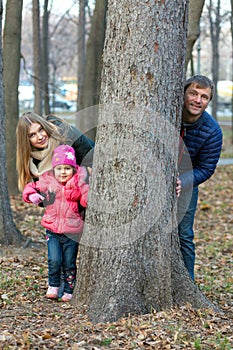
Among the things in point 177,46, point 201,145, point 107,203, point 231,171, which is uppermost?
point 177,46

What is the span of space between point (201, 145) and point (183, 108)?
1.24ft

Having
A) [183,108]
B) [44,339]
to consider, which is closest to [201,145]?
[183,108]

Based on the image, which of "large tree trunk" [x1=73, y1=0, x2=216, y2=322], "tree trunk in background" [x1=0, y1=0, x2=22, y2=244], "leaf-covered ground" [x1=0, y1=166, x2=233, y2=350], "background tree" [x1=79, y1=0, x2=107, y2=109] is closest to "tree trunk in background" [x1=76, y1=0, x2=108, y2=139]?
"background tree" [x1=79, y1=0, x2=107, y2=109]

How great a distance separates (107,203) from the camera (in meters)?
4.90

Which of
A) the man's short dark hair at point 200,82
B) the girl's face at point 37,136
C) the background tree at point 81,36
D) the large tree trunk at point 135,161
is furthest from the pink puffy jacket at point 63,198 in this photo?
the background tree at point 81,36

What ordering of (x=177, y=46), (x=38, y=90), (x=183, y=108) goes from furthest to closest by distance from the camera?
(x=38, y=90)
(x=183, y=108)
(x=177, y=46)

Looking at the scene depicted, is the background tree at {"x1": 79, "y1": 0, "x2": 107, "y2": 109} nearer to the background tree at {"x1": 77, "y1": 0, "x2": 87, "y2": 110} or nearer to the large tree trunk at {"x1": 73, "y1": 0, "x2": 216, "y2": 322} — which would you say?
the background tree at {"x1": 77, "y1": 0, "x2": 87, "y2": 110}

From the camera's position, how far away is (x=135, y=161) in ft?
15.8

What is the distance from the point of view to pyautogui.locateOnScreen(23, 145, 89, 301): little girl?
5.36 m

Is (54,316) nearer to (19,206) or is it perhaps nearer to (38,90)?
(19,206)

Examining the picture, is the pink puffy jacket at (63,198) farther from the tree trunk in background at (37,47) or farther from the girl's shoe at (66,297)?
the tree trunk in background at (37,47)

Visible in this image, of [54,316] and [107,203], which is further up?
[107,203]

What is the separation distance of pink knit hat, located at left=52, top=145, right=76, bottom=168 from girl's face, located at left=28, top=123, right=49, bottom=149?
0.17 metres

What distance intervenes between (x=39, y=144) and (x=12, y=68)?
702 centimetres
